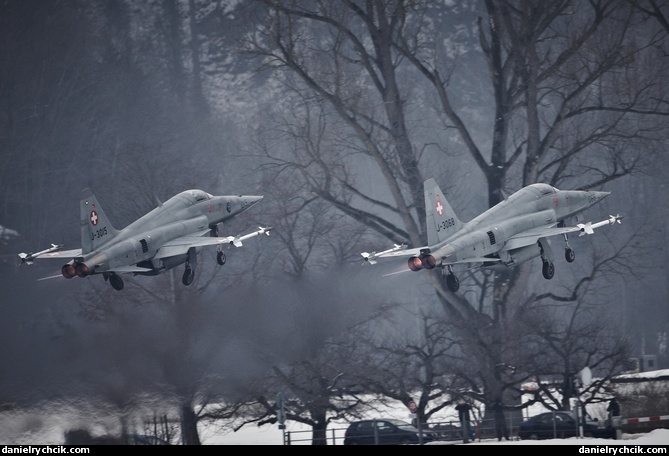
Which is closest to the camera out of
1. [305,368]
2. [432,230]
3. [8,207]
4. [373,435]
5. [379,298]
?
[432,230]

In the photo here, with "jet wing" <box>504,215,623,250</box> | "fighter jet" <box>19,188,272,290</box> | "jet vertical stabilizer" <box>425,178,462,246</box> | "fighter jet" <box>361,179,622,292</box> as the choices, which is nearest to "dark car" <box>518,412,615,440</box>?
"fighter jet" <box>361,179,622,292</box>

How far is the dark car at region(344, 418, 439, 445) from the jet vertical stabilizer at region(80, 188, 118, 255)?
12805mm

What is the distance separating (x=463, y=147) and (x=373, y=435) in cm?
6388

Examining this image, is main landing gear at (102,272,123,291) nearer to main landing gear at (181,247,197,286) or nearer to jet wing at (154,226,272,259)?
jet wing at (154,226,272,259)

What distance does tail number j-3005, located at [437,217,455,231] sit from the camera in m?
41.4

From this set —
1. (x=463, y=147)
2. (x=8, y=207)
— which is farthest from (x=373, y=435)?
(x=463, y=147)

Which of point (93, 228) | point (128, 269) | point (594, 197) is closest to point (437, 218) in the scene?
point (594, 197)

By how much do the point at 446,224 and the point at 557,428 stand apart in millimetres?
10709

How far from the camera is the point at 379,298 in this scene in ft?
180

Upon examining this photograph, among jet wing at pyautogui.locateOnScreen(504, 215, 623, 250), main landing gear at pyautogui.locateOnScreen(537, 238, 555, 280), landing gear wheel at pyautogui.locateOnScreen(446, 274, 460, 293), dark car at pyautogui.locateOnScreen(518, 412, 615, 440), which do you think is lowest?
dark car at pyautogui.locateOnScreen(518, 412, 615, 440)

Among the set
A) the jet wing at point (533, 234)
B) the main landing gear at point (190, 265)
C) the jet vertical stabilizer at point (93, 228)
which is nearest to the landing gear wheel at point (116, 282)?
the jet vertical stabilizer at point (93, 228)

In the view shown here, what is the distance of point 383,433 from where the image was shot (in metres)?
47.4
